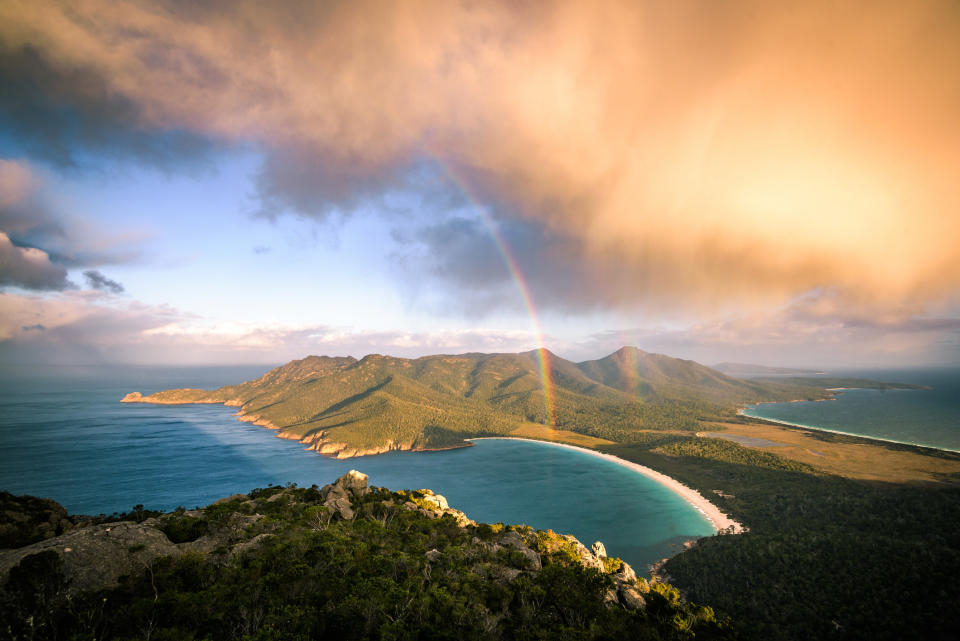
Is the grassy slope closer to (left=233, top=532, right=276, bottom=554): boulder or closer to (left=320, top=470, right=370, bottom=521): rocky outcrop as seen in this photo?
(left=320, top=470, right=370, bottom=521): rocky outcrop

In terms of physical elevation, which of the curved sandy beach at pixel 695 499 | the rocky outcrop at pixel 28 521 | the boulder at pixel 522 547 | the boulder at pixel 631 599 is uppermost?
the rocky outcrop at pixel 28 521

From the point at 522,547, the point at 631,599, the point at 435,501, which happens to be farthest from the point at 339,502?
the point at 631,599

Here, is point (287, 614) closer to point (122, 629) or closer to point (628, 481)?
point (122, 629)

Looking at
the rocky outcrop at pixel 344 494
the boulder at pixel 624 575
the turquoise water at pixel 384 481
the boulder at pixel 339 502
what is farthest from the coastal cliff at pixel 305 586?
the turquoise water at pixel 384 481

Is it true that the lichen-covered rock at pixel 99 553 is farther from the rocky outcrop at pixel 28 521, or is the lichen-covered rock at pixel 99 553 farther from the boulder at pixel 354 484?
the boulder at pixel 354 484

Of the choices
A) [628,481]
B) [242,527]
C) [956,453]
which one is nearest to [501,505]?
[628,481]

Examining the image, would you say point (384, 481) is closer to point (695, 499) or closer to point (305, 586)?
point (695, 499)

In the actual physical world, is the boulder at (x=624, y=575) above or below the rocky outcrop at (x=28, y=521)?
below

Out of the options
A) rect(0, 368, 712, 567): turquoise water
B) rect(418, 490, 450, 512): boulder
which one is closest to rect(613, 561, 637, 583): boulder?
rect(418, 490, 450, 512): boulder
